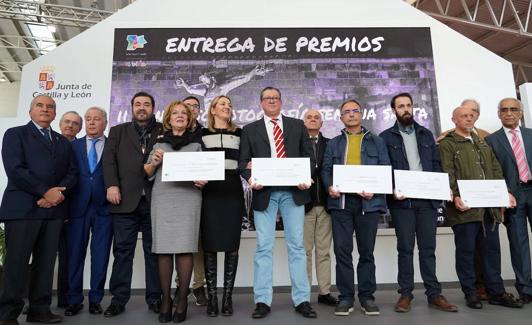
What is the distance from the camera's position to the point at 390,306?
301 centimetres

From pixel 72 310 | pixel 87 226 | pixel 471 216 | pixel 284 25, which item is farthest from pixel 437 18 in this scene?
pixel 72 310

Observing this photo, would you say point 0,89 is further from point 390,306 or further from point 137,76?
point 390,306

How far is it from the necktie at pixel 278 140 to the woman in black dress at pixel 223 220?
324 millimetres

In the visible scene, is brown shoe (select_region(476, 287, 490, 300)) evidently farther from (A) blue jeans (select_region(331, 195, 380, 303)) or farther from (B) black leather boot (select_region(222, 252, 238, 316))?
(B) black leather boot (select_region(222, 252, 238, 316))

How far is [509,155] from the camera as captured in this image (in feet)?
10.7

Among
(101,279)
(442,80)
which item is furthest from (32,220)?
(442,80)

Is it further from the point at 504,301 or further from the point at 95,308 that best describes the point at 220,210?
the point at 504,301

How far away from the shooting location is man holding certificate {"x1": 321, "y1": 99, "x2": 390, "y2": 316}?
2770 millimetres

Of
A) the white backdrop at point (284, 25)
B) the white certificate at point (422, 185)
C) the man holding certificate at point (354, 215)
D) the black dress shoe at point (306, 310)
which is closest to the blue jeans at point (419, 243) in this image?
the white certificate at point (422, 185)

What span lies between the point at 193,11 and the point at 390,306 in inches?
157

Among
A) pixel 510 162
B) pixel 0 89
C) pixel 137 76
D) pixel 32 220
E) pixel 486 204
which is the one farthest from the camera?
pixel 0 89

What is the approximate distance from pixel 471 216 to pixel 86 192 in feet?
10.1

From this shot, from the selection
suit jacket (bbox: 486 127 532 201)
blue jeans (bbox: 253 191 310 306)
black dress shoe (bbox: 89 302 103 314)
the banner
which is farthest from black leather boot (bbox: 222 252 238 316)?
suit jacket (bbox: 486 127 532 201)

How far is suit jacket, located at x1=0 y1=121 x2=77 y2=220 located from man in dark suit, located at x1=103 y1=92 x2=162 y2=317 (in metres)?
0.31
